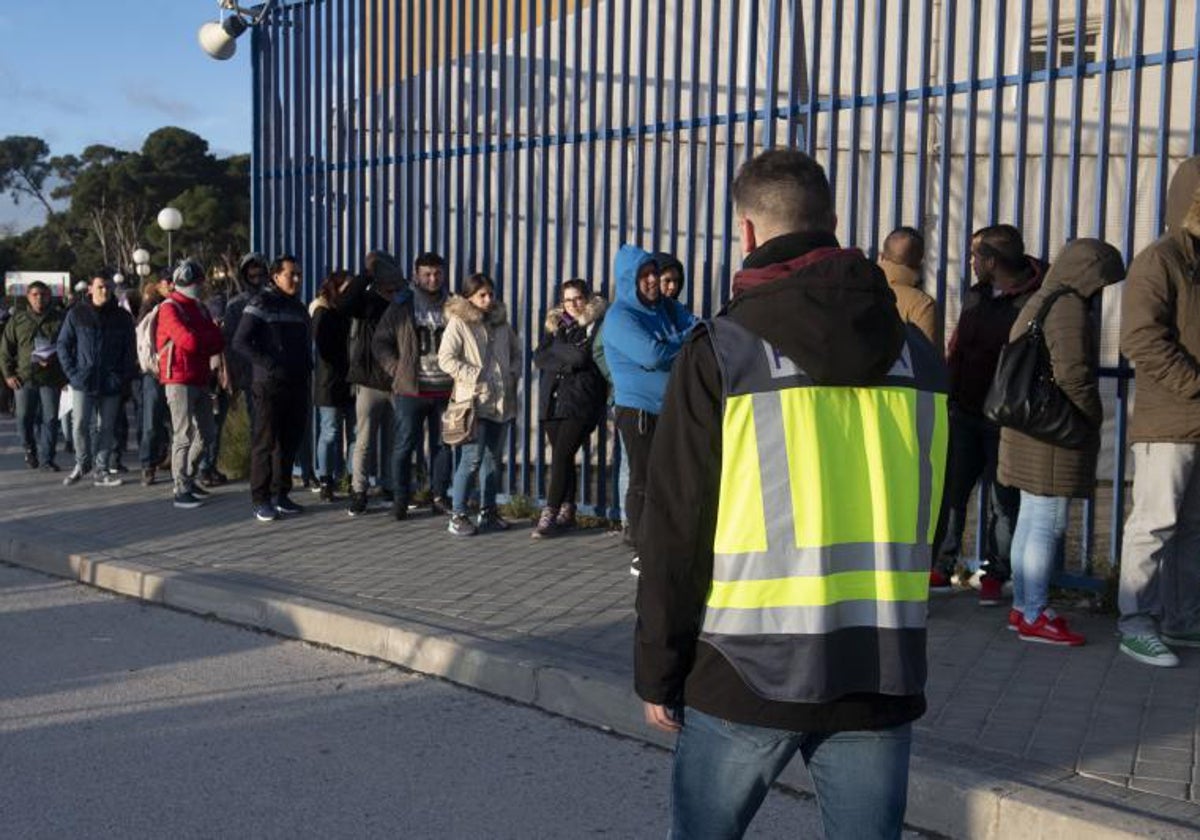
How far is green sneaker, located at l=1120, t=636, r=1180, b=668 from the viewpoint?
6.22 meters

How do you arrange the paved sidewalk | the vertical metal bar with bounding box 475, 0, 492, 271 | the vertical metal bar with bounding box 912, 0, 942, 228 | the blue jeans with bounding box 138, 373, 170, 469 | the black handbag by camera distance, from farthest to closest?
the blue jeans with bounding box 138, 373, 170, 469 < the vertical metal bar with bounding box 475, 0, 492, 271 < the vertical metal bar with bounding box 912, 0, 942, 228 < the black handbag < the paved sidewalk

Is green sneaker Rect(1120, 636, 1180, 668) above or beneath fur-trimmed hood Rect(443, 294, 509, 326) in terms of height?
beneath

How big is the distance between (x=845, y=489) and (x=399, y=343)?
7.55 meters

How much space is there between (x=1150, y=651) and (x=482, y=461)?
4783mm

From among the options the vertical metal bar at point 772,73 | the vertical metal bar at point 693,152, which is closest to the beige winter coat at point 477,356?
the vertical metal bar at point 693,152

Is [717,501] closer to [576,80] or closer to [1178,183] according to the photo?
[1178,183]

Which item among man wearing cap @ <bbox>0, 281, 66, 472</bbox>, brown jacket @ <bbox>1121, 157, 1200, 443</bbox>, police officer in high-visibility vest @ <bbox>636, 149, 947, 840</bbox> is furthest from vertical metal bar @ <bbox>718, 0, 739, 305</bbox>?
man wearing cap @ <bbox>0, 281, 66, 472</bbox>

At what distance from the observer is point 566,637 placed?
22.6 feet

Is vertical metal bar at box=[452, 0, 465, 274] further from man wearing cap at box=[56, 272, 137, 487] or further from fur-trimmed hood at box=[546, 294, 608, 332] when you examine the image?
man wearing cap at box=[56, 272, 137, 487]

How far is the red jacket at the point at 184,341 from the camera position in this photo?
11.0 meters

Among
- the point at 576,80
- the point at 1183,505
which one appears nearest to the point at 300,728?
the point at 1183,505

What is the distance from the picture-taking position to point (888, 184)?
10.5m

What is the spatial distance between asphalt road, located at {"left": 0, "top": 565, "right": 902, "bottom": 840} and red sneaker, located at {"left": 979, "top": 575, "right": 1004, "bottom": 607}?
8.35 feet

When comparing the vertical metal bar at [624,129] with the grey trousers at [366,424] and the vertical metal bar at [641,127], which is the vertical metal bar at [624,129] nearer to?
the vertical metal bar at [641,127]
